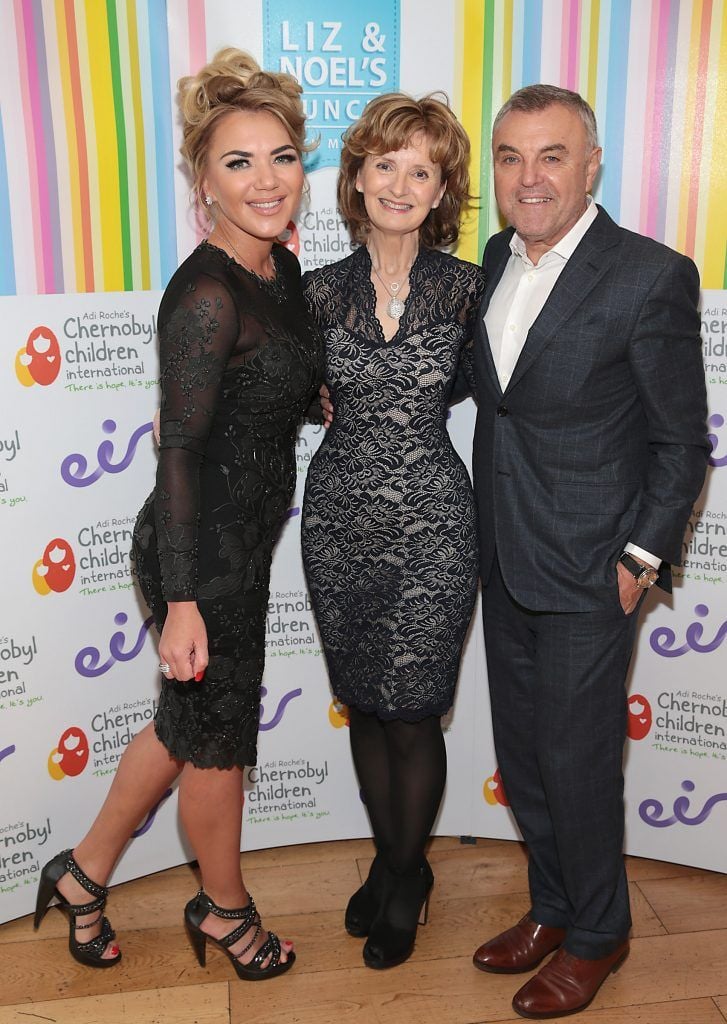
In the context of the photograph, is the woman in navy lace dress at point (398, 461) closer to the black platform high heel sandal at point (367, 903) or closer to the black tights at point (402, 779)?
the black tights at point (402, 779)

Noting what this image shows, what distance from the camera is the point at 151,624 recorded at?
298 cm

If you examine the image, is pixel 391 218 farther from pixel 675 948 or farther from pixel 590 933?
pixel 675 948

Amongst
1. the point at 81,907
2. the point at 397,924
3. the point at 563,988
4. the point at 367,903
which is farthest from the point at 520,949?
the point at 81,907

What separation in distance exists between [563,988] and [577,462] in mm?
1219

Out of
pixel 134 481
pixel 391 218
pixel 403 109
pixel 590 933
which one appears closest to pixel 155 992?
pixel 590 933

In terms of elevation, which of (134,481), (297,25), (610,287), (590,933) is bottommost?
(590,933)

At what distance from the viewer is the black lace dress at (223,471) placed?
2150mm

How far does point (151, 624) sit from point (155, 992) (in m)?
0.94

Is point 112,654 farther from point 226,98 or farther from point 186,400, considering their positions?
point 226,98

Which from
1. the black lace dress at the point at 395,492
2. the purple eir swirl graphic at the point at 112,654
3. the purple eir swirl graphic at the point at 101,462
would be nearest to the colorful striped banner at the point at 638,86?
the black lace dress at the point at 395,492

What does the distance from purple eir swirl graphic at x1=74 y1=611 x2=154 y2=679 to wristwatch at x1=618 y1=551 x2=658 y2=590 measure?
1357mm

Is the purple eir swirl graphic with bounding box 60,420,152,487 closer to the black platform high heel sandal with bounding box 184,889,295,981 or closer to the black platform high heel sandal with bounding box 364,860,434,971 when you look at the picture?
the black platform high heel sandal with bounding box 184,889,295,981

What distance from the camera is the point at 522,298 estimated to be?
235 centimetres

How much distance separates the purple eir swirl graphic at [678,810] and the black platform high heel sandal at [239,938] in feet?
3.80
